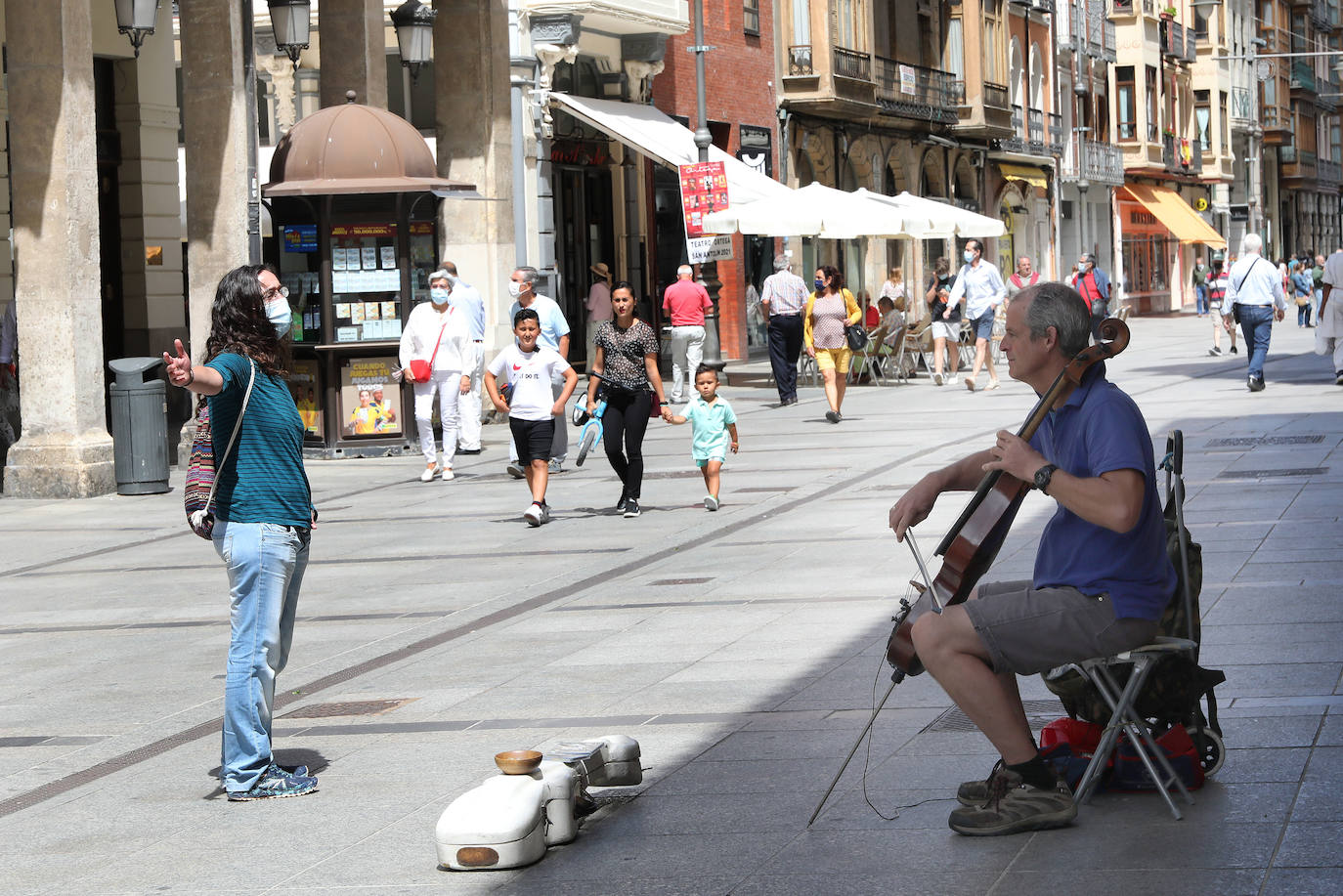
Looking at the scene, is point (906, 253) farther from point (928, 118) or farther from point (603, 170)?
point (603, 170)

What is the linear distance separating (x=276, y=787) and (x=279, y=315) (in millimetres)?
1755

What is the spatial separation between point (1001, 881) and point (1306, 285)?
44.5 m

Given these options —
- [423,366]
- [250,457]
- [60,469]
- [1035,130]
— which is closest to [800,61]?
[1035,130]

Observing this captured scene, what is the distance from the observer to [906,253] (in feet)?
151

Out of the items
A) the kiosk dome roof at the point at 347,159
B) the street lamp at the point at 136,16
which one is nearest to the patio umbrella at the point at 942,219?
the kiosk dome roof at the point at 347,159

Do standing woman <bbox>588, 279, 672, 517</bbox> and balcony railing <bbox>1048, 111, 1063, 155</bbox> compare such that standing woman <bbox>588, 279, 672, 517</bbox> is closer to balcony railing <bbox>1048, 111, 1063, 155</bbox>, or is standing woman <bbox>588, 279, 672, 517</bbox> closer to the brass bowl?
the brass bowl

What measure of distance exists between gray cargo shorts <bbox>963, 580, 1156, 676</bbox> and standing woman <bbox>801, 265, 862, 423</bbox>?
53.8 ft

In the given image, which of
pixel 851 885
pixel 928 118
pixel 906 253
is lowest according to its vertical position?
pixel 851 885

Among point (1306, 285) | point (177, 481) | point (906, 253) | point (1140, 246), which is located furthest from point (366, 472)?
point (1140, 246)

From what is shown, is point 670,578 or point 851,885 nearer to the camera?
point 851,885

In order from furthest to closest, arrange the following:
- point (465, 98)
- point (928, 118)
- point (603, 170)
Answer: point (928, 118) < point (603, 170) < point (465, 98)

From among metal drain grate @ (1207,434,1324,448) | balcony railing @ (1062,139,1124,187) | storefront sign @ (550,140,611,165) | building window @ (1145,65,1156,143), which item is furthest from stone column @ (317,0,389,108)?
building window @ (1145,65,1156,143)

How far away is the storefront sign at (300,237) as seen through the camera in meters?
20.5

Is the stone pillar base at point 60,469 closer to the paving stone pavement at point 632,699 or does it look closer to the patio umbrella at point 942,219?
the paving stone pavement at point 632,699
